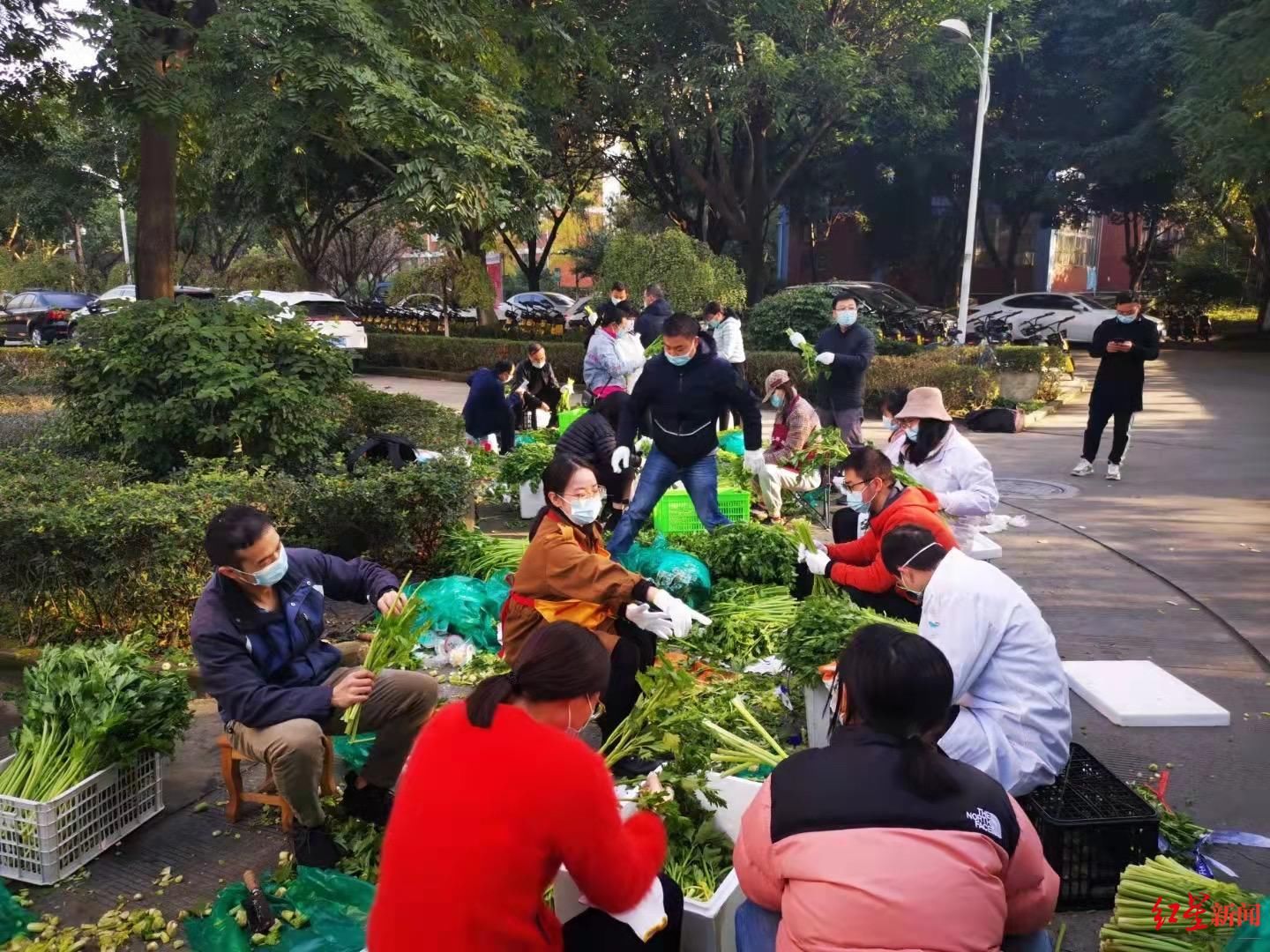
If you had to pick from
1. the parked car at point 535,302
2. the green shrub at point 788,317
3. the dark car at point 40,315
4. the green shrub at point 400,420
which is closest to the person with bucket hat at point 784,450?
the green shrub at point 400,420

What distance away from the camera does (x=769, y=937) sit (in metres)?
2.52

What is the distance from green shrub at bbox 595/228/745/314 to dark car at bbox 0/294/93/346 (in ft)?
57.9

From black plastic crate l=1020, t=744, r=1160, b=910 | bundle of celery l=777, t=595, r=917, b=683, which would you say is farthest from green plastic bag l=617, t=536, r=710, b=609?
black plastic crate l=1020, t=744, r=1160, b=910

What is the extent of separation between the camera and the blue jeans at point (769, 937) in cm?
251

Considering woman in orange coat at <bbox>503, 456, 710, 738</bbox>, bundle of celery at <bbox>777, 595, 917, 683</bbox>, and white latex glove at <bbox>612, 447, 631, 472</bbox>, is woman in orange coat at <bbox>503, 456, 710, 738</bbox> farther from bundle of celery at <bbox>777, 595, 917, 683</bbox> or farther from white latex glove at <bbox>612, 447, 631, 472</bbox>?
white latex glove at <bbox>612, 447, 631, 472</bbox>

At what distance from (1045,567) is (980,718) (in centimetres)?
453

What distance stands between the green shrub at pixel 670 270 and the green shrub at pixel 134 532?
463 inches

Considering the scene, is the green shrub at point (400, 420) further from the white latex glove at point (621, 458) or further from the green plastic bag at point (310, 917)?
the green plastic bag at point (310, 917)

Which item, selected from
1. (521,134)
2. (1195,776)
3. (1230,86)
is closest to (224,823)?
(1195,776)

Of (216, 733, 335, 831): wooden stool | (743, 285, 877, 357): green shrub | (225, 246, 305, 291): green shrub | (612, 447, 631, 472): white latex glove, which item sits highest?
(225, 246, 305, 291): green shrub

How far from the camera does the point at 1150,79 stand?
2580cm

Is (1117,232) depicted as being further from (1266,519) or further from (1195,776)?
(1195,776)

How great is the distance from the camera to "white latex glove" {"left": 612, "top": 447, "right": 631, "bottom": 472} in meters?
7.03

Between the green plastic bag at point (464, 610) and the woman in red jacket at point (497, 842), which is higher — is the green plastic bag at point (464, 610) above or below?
below
